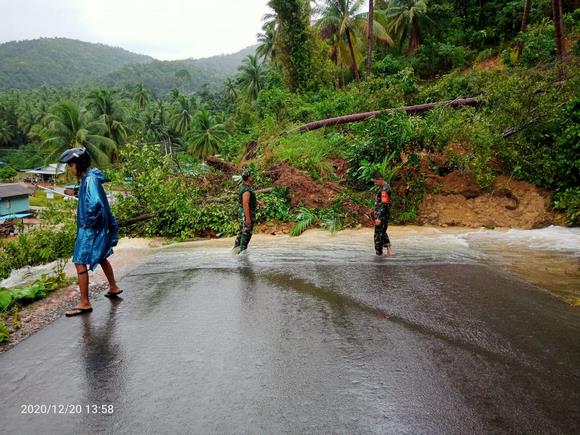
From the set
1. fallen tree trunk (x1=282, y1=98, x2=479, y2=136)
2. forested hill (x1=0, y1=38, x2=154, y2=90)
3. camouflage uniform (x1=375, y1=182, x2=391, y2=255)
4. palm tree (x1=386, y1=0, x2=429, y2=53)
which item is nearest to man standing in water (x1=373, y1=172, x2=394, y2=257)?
camouflage uniform (x1=375, y1=182, x2=391, y2=255)

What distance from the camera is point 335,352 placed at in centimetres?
386

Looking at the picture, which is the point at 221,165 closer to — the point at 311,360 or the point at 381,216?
the point at 381,216

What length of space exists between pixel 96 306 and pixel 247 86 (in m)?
52.4

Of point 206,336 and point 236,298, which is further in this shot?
point 236,298

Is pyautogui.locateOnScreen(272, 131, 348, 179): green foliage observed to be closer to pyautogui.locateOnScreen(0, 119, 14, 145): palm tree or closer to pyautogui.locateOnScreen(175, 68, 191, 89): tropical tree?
pyautogui.locateOnScreen(0, 119, 14, 145): palm tree

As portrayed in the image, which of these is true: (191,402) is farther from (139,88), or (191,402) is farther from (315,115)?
(139,88)

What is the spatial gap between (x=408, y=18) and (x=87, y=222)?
34.6m

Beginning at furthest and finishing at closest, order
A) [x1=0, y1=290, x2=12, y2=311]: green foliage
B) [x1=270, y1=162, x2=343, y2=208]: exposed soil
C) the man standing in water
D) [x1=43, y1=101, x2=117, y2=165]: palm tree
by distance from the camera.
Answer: [x1=43, y1=101, x2=117, y2=165]: palm tree, [x1=270, y1=162, x2=343, y2=208]: exposed soil, the man standing in water, [x1=0, y1=290, x2=12, y2=311]: green foliage

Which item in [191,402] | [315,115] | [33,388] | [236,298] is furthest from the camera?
[315,115]

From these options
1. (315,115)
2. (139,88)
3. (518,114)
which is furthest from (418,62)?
(139,88)

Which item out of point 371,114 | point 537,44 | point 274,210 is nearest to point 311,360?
point 274,210

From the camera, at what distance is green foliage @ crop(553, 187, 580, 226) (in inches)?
385

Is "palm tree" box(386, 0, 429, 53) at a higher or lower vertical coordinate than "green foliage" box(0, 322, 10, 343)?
higher

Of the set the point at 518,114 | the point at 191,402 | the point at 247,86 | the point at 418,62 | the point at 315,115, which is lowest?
the point at 191,402
